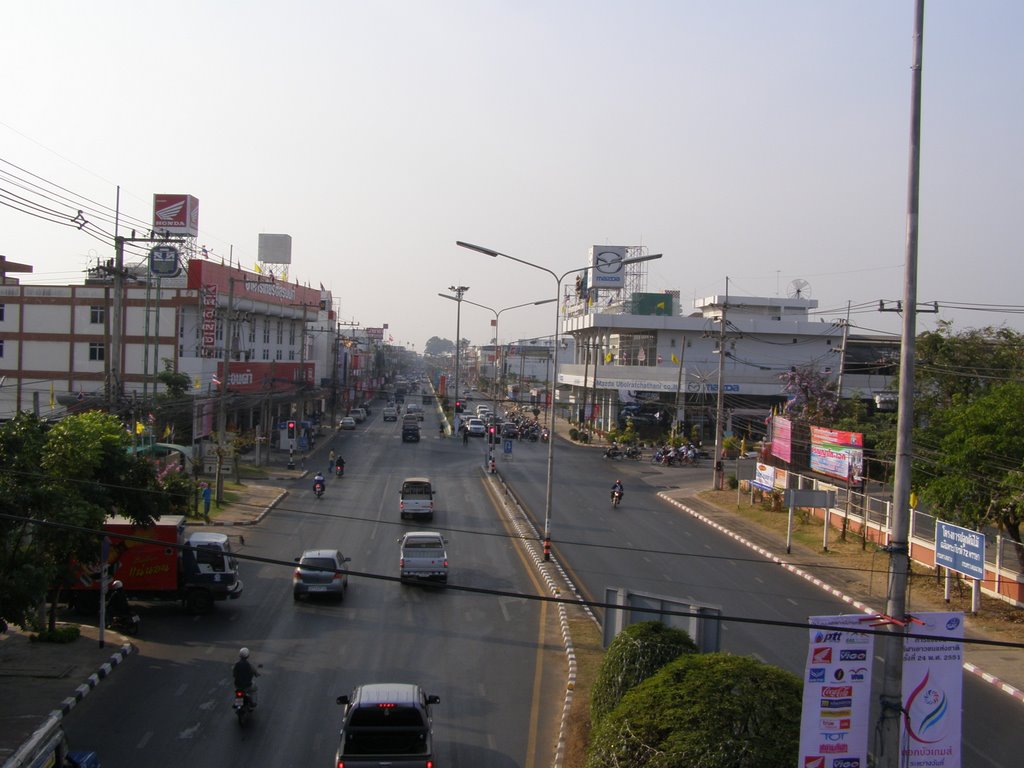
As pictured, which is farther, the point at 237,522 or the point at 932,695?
the point at 237,522

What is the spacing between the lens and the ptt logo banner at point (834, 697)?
8.43 meters

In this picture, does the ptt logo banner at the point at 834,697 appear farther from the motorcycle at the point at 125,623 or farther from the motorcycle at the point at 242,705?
the motorcycle at the point at 125,623

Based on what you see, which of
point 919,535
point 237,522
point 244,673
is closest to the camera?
point 244,673

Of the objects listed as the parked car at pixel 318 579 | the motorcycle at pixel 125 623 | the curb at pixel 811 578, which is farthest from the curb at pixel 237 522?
the curb at pixel 811 578

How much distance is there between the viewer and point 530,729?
12883 millimetres

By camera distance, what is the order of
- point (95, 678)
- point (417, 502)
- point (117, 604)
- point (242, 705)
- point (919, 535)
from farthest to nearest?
point (417, 502), point (919, 535), point (117, 604), point (95, 678), point (242, 705)

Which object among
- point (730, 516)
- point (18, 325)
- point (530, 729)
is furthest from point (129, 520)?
point (18, 325)

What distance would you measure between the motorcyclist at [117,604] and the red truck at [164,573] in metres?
0.68

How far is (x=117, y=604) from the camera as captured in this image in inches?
712

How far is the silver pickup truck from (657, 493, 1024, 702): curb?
10.1 meters

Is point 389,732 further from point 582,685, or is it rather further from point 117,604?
point 117,604

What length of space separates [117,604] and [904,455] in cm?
1547

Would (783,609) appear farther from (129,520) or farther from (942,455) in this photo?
(129,520)

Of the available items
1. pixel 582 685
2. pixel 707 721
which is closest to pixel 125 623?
pixel 582 685
